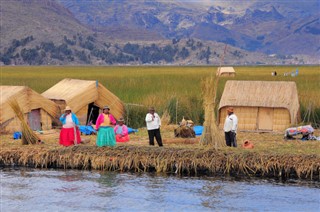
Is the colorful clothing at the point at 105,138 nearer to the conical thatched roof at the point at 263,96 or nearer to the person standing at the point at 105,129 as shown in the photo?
the person standing at the point at 105,129

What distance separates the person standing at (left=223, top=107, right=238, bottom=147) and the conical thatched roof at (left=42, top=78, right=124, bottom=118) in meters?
6.19

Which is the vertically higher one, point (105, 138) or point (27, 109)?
point (27, 109)

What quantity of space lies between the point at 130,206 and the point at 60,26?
452 feet

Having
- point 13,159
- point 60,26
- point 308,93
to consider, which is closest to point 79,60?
point 60,26

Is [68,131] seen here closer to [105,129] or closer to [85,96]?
[105,129]

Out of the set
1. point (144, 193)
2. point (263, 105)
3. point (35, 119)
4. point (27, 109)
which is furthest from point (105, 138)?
point (263, 105)

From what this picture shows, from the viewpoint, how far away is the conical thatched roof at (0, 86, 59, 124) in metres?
21.3

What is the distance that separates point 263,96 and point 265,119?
62 centimetres

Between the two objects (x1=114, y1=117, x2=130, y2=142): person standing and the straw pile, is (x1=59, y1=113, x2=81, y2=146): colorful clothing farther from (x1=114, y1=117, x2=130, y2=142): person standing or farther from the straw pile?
the straw pile

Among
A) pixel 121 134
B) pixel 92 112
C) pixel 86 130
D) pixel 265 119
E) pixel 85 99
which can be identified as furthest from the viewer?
pixel 92 112

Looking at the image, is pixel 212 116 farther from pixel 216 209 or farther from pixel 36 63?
pixel 36 63

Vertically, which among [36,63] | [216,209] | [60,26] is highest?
[60,26]

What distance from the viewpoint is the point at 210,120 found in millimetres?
17609

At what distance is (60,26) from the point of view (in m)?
150
